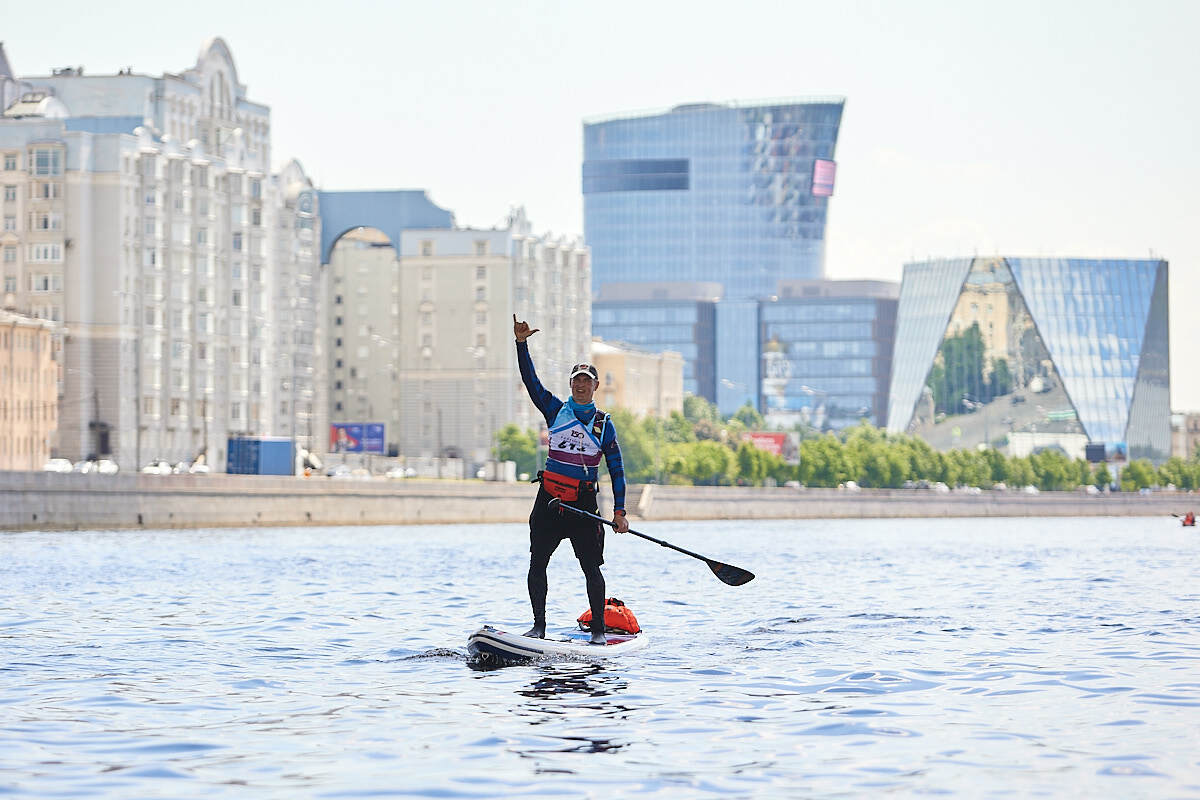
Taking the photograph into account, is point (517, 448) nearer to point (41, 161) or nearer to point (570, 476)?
point (41, 161)

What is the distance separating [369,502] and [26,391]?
28.6 meters

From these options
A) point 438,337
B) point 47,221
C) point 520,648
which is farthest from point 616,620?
point 438,337

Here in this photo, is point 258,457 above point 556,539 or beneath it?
above

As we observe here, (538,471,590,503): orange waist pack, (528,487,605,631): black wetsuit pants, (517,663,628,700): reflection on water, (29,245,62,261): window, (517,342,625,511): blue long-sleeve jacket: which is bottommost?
(517,663,628,700): reflection on water

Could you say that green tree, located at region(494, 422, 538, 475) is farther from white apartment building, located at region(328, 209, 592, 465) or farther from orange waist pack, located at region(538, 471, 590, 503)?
orange waist pack, located at region(538, 471, 590, 503)

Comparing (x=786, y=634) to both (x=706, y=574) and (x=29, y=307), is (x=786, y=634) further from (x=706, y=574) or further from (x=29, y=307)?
(x=29, y=307)

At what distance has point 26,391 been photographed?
12631cm

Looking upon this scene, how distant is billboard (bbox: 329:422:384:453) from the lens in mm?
167875

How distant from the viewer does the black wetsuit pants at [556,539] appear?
21875 millimetres

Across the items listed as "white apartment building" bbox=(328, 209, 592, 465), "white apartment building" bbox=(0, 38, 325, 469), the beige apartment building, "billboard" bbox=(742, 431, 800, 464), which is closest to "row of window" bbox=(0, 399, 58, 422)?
the beige apartment building

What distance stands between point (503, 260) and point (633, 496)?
4852 centimetres

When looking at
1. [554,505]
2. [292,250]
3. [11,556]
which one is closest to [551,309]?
[292,250]

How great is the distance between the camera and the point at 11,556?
58.5 meters

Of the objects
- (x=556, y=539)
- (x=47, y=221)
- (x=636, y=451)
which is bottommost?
(x=556, y=539)
